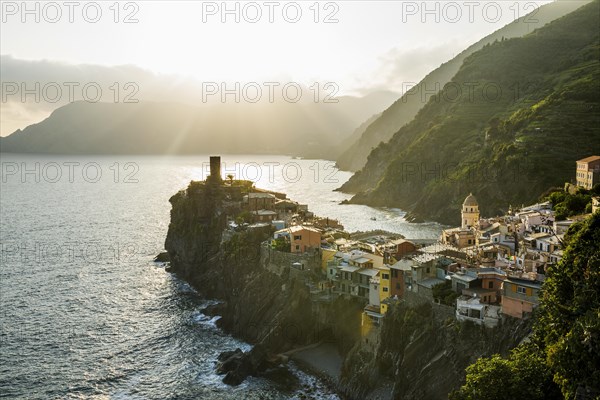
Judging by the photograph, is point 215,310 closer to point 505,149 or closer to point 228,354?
point 228,354

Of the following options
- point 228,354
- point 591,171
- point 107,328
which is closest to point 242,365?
point 228,354

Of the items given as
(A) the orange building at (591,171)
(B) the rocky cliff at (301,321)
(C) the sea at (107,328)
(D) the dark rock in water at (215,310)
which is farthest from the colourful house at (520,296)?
(A) the orange building at (591,171)

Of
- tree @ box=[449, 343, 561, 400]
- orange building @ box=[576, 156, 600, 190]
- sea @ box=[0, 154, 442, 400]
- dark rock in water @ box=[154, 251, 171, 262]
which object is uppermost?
orange building @ box=[576, 156, 600, 190]

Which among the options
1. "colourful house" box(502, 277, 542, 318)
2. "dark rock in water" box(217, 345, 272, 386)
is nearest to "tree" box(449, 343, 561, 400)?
"colourful house" box(502, 277, 542, 318)

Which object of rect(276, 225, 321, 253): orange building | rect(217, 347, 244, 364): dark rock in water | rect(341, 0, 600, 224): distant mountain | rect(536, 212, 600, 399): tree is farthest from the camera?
rect(341, 0, 600, 224): distant mountain

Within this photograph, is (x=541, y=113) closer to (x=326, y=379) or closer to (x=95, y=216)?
(x=326, y=379)

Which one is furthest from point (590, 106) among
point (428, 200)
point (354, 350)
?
point (354, 350)

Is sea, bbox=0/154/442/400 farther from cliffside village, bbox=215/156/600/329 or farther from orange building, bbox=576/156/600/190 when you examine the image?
orange building, bbox=576/156/600/190
